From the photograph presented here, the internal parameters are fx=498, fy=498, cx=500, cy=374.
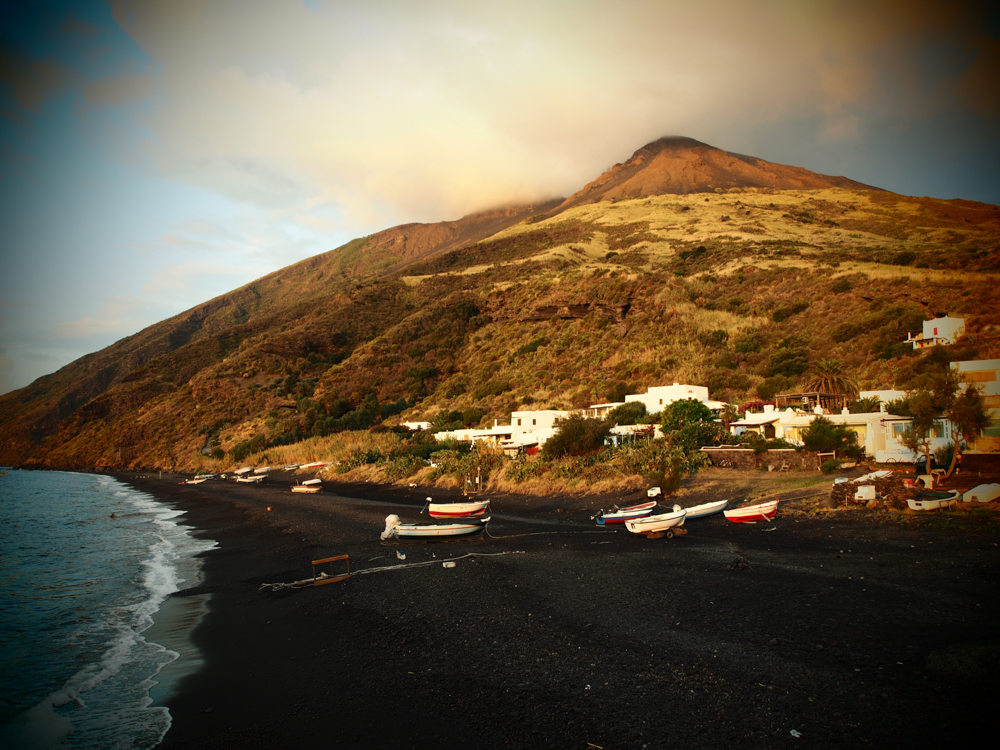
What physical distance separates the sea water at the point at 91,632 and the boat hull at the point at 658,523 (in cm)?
1318

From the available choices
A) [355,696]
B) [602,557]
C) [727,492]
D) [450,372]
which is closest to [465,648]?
[355,696]

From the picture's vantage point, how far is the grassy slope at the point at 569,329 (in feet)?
180

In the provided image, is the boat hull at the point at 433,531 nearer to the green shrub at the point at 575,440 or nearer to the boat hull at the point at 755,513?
the boat hull at the point at 755,513

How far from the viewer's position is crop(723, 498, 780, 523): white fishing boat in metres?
17.8

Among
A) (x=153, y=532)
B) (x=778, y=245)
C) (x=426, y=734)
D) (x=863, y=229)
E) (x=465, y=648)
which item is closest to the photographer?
(x=426, y=734)

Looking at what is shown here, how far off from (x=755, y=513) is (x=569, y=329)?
59635 millimetres

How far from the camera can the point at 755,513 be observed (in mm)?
17906

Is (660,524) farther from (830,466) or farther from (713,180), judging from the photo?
(713,180)

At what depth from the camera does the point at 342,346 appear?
92.9 meters

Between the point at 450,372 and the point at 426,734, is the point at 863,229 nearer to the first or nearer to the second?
the point at 450,372

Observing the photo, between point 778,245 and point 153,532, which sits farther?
point 778,245

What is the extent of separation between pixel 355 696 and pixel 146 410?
97171 mm

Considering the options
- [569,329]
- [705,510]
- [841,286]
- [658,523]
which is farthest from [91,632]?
[841,286]

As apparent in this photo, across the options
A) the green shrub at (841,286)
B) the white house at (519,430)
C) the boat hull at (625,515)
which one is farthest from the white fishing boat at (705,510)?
the green shrub at (841,286)
